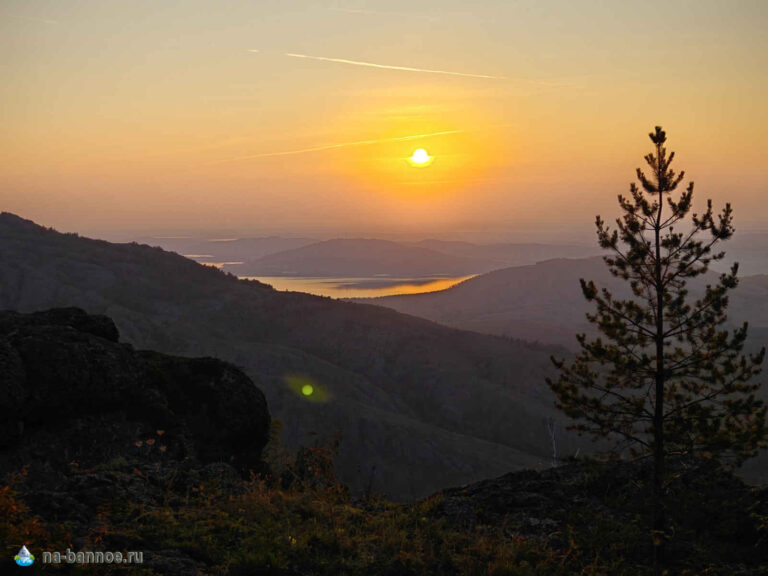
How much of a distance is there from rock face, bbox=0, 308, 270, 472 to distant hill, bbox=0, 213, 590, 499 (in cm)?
6313

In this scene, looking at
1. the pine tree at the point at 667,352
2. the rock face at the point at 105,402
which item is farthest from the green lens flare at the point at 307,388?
the pine tree at the point at 667,352

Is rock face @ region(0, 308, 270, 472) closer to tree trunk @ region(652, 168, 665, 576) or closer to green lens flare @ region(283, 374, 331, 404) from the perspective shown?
tree trunk @ region(652, 168, 665, 576)

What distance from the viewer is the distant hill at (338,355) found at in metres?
88.7

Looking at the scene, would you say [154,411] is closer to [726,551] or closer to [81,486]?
[81,486]

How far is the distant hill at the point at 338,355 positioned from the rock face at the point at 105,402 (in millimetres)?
63126

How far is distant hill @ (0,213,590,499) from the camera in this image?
291 feet

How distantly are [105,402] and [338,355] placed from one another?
119618 mm

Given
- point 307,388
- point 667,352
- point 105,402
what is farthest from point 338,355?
point 667,352

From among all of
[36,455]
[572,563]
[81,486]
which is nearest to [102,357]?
[36,455]

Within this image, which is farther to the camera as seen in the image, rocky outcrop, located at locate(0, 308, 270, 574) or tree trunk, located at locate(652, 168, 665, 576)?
tree trunk, located at locate(652, 168, 665, 576)

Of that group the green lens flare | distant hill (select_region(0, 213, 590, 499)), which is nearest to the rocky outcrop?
distant hill (select_region(0, 213, 590, 499))

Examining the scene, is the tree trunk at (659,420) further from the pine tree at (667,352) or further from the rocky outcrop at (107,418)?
the rocky outcrop at (107,418)

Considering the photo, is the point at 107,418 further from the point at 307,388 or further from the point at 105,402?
the point at 307,388

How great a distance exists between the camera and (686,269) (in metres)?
12.9
